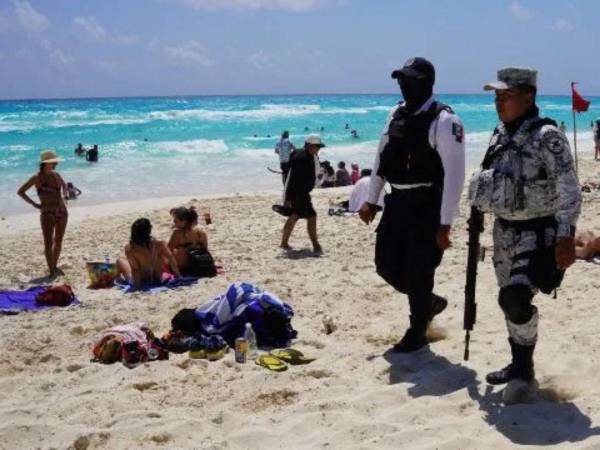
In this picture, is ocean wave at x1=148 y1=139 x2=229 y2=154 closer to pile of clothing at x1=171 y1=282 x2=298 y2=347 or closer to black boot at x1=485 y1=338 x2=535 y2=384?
pile of clothing at x1=171 y1=282 x2=298 y2=347

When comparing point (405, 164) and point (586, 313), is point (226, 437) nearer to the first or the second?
point (405, 164)

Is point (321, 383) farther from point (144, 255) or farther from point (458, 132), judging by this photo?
point (144, 255)

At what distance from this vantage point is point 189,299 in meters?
6.62

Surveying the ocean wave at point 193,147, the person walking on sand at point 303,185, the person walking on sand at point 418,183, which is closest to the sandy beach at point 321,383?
the person walking on sand at point 418,183

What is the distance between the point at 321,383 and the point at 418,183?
1.40m

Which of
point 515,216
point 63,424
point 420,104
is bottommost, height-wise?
point 63,424

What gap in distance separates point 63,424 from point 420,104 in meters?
2.86

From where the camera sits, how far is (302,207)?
9156mm

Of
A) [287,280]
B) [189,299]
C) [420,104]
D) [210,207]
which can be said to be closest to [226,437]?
[420,104]

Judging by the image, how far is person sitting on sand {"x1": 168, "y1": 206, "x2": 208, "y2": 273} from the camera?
7832mm

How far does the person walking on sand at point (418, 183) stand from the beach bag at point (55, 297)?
11.4 ft

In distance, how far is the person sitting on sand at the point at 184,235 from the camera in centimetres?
783

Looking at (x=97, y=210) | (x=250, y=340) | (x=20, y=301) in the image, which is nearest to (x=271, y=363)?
(x=250, y=340)

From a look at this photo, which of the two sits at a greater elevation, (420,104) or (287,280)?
(420,104)
